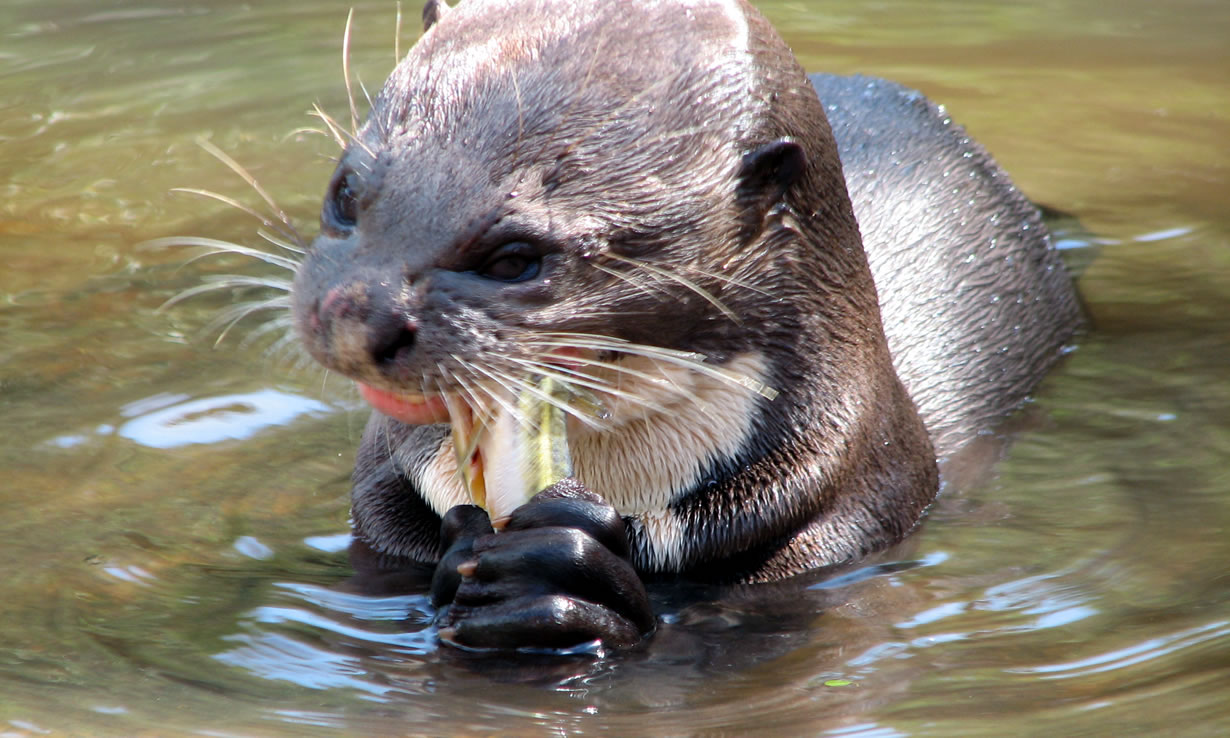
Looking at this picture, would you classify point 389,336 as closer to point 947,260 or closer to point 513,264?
point 513,264

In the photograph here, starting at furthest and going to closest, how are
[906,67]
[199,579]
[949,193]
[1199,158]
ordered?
[906,67]
[1199,158]
[949,193]
[199,579]

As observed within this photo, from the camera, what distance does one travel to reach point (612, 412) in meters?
3.31

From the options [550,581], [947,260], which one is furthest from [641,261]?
[947,260]

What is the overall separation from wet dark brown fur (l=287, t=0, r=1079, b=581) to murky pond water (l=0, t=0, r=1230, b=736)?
184 millimetres

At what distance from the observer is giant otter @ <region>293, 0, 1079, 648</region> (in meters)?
3.01

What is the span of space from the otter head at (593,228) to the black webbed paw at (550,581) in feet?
0.79

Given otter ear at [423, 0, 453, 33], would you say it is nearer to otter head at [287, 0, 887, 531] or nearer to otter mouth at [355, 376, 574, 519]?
otter head at [287, 0, 887, 531]

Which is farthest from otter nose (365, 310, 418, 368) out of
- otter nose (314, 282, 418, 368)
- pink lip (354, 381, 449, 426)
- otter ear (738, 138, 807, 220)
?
otter ear (738, 138, 807, 220)

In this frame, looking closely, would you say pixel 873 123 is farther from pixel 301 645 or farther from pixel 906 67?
pixel 906 67

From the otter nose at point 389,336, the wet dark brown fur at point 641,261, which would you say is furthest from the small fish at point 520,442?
the otter nose at point 389,336

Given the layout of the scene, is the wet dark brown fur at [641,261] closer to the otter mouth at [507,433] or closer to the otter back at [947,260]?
the otter mouth at [507,433]

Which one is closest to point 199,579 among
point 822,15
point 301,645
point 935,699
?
point 301,645

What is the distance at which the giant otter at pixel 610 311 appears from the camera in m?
3.01

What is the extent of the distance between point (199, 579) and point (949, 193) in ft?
8.16
